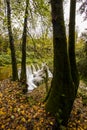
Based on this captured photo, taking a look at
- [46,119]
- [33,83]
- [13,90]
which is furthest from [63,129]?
[33,83]

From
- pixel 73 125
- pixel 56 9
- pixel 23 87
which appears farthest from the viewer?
pixel 23 87

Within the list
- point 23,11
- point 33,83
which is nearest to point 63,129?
point 23,11

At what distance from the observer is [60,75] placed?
502 cm

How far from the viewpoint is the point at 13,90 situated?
28.6 ft

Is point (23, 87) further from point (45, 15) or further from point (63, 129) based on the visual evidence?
point (63, 129)

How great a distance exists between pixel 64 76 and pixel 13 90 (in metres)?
4.18

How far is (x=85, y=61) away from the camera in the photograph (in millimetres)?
16891

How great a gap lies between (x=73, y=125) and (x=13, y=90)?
3.86 m

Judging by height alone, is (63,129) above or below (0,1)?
below

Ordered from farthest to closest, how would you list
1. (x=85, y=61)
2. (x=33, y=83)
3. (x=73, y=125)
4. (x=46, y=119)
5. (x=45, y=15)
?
(x=85, y=61), (x=33, y=83), (x=45, y=15), (x=73, y=125), (x=46, y=119)

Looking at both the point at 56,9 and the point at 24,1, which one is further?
the point at 24,1

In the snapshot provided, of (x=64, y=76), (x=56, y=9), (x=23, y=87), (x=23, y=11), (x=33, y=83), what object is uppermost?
(x=23, y=11)

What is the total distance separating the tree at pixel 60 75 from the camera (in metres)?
4.73

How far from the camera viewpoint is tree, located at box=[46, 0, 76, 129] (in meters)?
4.73
